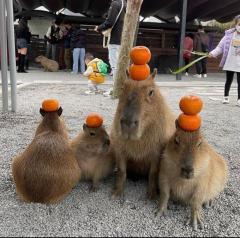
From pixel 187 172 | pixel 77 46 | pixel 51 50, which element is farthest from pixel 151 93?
pixel 51 50

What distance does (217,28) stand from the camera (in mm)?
16531

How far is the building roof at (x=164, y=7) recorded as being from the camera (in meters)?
15.7

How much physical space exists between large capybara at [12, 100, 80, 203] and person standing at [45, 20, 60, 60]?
11.7 m

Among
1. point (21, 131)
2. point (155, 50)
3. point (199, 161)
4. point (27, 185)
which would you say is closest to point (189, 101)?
point (199, 161)

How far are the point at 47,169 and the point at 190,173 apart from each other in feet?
2.78

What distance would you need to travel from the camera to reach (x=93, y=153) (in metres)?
2.63

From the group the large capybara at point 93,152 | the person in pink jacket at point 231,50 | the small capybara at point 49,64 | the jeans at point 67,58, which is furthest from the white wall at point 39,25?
the large capybara at point 93,152

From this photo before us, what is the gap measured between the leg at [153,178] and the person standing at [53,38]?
1186cm

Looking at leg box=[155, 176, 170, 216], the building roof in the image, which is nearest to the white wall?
the building roof

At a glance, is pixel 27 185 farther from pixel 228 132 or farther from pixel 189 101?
pixel 228 132

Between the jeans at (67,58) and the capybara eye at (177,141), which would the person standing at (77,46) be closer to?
the jeans at (67,58)

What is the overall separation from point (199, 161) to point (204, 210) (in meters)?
0.48

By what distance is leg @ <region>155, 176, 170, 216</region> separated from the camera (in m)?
2.33

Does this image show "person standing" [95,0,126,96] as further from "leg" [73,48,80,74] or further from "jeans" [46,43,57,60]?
"jeans" [46,43,57,60]
